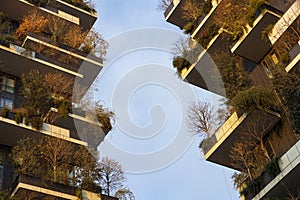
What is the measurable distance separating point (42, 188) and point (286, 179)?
10278 mm

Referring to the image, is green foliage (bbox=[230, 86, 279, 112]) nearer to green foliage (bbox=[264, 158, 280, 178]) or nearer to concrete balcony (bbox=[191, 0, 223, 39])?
green foliage (bbox=[264, 158, 280, 178])

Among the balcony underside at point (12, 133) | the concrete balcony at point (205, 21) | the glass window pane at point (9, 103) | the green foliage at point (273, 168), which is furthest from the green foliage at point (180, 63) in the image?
the green foliage at point (273, 168)

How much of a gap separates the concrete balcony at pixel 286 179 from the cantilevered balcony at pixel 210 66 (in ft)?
22.0

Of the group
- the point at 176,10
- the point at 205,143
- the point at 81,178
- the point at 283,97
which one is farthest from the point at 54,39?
the point at 283,97

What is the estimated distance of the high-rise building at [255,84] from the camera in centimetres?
2161

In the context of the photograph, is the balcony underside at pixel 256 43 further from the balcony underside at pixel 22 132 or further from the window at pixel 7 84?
the window at pixel 7 84

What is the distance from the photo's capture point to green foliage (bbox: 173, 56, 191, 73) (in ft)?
95.6

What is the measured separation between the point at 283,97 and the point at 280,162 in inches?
122

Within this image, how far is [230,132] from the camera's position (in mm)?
23922

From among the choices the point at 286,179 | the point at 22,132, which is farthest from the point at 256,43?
the point at 22,132

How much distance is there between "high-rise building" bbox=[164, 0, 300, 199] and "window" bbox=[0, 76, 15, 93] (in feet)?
29.7

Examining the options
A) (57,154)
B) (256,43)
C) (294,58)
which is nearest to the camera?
(294,58)

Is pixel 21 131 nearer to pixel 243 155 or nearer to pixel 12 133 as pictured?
pixel 12 133

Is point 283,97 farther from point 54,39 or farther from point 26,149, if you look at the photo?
point 54,39
